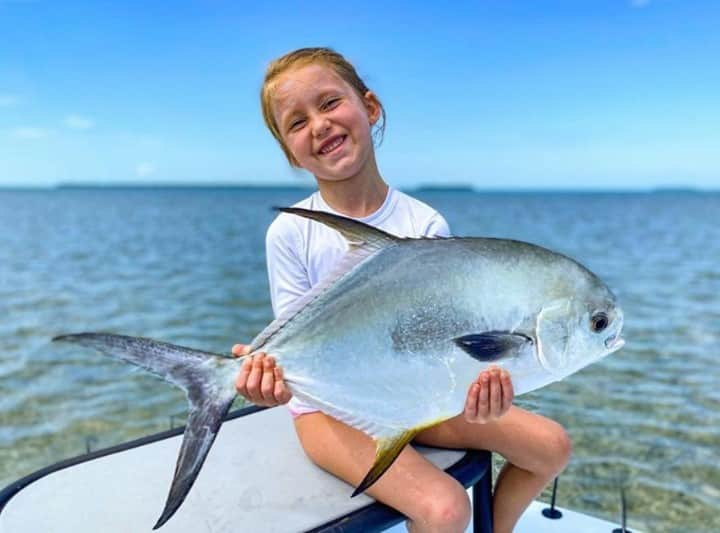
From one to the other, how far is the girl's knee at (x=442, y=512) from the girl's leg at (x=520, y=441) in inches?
10.5

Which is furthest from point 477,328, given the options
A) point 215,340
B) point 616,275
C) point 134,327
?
point 616,275

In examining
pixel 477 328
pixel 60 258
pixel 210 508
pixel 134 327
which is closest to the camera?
pixel 477 328

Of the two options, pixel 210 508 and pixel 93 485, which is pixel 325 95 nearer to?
pixel 210 508

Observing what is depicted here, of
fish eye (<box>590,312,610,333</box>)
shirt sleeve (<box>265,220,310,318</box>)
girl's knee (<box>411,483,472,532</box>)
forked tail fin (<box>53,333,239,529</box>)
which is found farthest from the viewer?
shirt sleeve (<box>265,220,310,318</box>)

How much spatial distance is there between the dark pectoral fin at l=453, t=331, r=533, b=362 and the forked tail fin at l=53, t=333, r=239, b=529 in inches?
21.9

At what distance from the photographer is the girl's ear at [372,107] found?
85.7 inches

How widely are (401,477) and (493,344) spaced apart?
1.96 ft

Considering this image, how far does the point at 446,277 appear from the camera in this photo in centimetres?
145

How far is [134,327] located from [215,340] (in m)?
1.52

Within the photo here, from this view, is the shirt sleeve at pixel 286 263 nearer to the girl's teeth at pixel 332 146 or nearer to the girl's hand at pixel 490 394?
the girl's teeth at pixel 332 146

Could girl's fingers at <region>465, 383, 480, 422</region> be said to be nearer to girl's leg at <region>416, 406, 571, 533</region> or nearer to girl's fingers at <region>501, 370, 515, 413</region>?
girl's fingers at <region>501, 370, 515, 413</region>

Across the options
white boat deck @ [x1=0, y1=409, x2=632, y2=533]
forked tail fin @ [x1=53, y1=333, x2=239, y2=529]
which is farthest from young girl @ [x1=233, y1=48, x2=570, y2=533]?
forked tail fin @ [x1=53, y1=333, x2=239, y2=529]

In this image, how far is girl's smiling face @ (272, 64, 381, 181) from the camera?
1.99 m

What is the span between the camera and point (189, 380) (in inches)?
56.1
